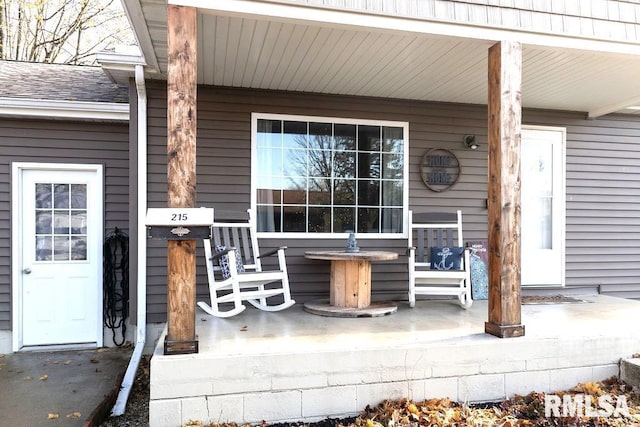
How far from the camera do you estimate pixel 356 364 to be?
276 centimetres

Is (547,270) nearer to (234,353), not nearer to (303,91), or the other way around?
(303,91)

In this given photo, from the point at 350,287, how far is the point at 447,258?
3.65ft

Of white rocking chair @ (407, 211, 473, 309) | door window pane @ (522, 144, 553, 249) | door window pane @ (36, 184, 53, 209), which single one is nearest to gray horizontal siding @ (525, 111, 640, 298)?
door window pane @ (522, 144, 553, 249)

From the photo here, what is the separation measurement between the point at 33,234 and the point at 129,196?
3.38 ft

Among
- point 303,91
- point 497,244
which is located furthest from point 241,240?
point 497,244

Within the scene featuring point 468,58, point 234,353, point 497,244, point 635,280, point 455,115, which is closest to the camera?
point 234,353

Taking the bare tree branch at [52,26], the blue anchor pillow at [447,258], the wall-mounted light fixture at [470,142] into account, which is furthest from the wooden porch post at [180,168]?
the bare tree branch at [52,26]

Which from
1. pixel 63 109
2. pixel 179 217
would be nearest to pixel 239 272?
pixel 179 217

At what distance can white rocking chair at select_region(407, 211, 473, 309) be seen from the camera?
4.17 metres

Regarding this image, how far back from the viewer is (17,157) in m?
4.24

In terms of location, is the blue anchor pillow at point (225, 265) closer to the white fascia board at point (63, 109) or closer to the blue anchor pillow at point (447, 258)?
the white fascia board at point (63, 109)

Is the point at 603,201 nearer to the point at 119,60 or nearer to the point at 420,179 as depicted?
the point at 420,179

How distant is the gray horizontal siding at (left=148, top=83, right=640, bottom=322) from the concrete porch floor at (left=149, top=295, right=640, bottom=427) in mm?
1122

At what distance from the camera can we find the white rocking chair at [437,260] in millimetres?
4172
